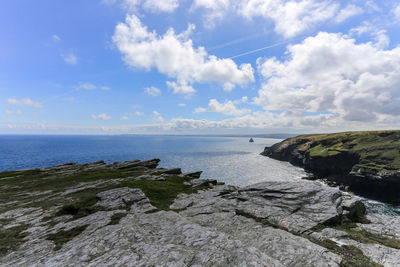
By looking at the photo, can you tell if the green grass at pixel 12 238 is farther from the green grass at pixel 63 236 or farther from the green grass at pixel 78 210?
the green grass at pixel 78 210

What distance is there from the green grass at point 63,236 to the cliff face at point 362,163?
3969 inches

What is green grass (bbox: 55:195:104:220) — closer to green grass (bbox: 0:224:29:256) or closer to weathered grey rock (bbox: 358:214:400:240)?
green grass (bbox: 0:224:29:256)

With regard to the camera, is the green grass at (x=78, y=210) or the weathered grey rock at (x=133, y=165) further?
the weathered grey rock at (x=133, y=165)

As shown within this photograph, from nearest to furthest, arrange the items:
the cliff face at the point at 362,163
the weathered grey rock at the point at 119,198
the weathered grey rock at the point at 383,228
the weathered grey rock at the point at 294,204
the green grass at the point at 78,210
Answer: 1. the weathered grey rock at the point at 383,228
2. the weathered grey rock at the point at 294,204
3. the green grass at the point at 78,210
4. the weathered grey rock at the point at 119,198
5. the cliff face at the point at 362,163

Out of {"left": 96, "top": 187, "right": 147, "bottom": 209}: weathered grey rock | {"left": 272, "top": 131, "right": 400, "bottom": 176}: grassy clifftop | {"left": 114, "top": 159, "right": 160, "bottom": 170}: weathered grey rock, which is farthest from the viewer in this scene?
{"left": 272, "top": 131, "right": 400, "bottom": 176}: grassy clifftop

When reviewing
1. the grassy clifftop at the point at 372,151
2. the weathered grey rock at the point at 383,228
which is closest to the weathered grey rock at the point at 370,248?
the weathered grey rock at the point at 383,228

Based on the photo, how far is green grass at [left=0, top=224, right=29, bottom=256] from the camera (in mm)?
14344

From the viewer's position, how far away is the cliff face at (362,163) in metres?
71.8

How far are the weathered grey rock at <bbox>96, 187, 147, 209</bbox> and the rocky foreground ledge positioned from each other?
13 cm

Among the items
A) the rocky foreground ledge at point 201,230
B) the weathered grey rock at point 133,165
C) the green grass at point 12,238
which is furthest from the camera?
the weathered grey rock at point 133,165

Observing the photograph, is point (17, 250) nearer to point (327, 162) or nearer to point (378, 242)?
point (378, 242)

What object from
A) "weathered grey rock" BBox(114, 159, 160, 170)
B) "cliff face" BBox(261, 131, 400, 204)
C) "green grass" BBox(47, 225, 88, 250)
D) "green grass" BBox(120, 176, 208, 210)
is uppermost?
"green grass" BBox(47, 225, 88, 250)

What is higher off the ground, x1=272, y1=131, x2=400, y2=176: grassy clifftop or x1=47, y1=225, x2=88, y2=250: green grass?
x1=47, y1=225, x2=88, y2=250: green grass

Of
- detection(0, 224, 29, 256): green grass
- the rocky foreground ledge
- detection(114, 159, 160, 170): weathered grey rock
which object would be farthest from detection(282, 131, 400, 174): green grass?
detection(0, 224, 29, 256): green grass
